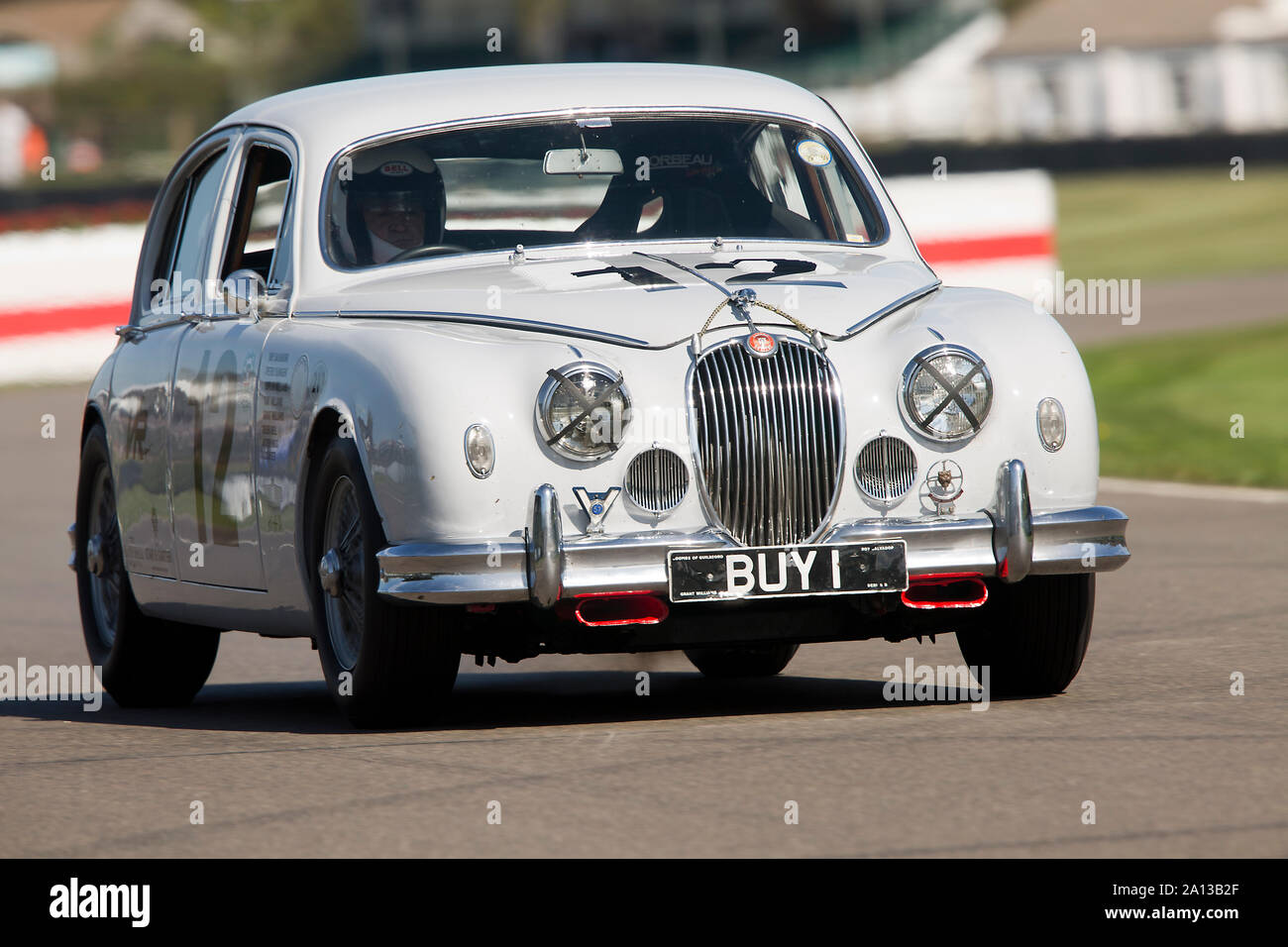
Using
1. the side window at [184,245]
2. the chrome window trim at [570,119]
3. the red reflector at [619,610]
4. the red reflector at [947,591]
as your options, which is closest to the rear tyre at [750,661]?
the chrome window trim at [570,119]

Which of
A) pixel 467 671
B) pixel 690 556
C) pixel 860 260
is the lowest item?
pixel 467 671

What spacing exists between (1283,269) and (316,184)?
27822 millimetres

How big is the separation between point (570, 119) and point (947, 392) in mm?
1741

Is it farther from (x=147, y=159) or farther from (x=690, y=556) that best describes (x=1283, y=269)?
(x=690, y=556)

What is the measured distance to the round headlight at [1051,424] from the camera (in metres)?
6.79

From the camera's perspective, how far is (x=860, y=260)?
763 centimetres

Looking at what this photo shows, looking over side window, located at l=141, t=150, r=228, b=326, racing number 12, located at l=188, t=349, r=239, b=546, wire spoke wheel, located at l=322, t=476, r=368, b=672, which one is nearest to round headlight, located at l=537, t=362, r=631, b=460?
wire spoke wheel, located at l=322, t=476, r=368, b=672

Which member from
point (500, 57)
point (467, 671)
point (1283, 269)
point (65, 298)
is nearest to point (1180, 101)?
point (500, 57)

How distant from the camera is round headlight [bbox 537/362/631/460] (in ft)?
21.2

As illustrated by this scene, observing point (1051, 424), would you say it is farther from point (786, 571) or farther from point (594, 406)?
point (594, 406)

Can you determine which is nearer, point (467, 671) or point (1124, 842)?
point (1124, 842)

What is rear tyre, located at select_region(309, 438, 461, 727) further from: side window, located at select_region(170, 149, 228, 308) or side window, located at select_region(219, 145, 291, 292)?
side window, located at select_region(170, 149, 228, 308)

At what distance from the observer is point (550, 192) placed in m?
7.66

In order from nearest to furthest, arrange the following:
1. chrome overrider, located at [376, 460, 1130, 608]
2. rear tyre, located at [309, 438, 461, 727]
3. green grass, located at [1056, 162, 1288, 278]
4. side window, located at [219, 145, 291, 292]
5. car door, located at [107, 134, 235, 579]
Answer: chrome overrider, located at [376, 460, 1130, 608]
rear tyre, located at [309, 438, 461, 727]
side window, located at [219, 145, 291, 292]
car door, located at [107, 134, 235, 579]
green grass, located at [1056, 162, 1288, 278]
